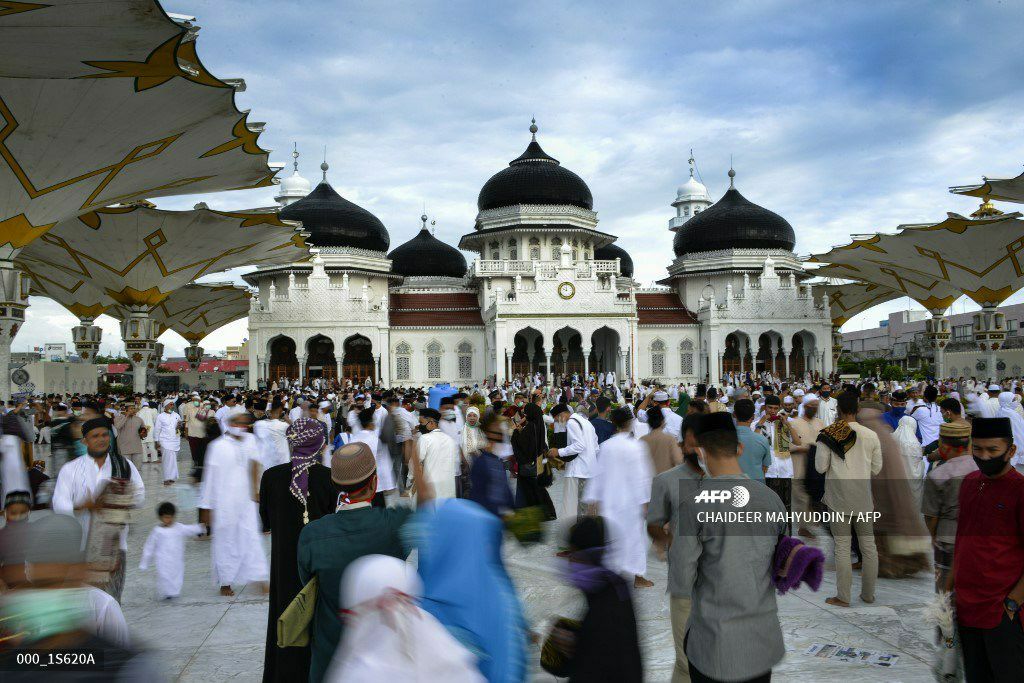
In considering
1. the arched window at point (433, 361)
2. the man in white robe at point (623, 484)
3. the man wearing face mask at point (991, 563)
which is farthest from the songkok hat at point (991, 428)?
the arched window at point (433, 361)

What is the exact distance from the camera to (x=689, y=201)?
187 ft

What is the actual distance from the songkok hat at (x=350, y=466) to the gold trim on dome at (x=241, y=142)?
15001mm

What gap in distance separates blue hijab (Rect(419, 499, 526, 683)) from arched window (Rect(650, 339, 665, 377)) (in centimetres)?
3683

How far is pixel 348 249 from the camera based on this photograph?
133ft

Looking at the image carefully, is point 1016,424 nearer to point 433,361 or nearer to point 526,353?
point 526,353

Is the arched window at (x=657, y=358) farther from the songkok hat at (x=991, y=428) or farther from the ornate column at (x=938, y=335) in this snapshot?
the songkok hat at (x=991, y=428)

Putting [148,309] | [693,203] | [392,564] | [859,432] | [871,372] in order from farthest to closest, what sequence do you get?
[693,203] < [871,372] < [148,309] < [859,432] < [392,564]

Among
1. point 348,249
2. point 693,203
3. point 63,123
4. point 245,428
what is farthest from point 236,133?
point 693,203

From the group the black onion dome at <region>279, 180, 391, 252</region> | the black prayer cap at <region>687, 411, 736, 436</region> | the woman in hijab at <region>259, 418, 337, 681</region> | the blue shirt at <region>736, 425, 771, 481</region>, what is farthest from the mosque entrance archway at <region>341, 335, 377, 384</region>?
the black prayer cap at <region>687, 411, 736, 436</region>

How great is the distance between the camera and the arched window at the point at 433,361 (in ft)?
124

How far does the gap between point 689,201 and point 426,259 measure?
23.1m

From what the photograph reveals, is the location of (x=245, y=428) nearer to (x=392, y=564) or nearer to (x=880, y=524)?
(x=392, y=564)

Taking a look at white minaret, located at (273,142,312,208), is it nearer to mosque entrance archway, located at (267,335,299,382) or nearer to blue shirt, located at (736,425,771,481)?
mosque entrance archway, located at (267,335,299,382)

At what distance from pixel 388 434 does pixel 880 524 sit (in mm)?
5520
